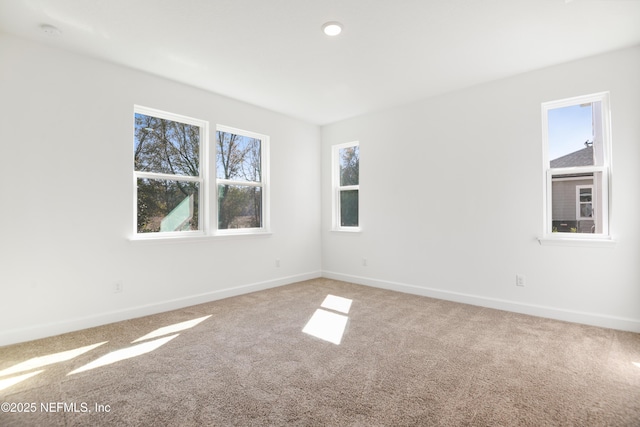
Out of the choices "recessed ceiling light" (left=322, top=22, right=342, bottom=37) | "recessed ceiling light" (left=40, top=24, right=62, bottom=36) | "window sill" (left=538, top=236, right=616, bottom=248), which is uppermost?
"recessed ceiling light" (left=40, top=24, right=62, bottom=36)

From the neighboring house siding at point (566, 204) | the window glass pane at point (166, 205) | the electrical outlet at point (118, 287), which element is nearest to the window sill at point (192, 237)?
the window glass pane at point (166, 205)

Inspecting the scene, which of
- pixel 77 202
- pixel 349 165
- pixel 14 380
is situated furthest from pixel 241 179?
pixel 14 380

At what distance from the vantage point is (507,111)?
3.62 m

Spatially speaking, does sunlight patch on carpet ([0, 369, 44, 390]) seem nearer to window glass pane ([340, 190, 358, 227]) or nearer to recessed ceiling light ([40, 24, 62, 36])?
recessed ceiling light ([40, 24, 62, 36])

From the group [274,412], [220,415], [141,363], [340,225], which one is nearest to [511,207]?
[340,225]

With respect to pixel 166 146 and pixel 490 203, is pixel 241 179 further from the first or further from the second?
pixel 490 203

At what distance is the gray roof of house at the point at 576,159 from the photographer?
10.6 ft

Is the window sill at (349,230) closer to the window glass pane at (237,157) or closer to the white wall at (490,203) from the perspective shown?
the white wall at (490,203)

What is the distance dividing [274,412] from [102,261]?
2487 millimetres

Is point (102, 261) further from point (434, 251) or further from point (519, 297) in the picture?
point (519, 297)

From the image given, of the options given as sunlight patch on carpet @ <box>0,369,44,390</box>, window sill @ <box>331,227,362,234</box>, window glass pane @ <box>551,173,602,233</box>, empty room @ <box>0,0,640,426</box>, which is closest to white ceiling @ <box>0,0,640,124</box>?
empty room @ <box>0,0,640,426</box>

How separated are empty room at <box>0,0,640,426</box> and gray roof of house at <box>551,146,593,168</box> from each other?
0.09ft

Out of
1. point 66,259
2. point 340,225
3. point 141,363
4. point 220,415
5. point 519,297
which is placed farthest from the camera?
point 340,225

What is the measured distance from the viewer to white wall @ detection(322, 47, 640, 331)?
118 inches
